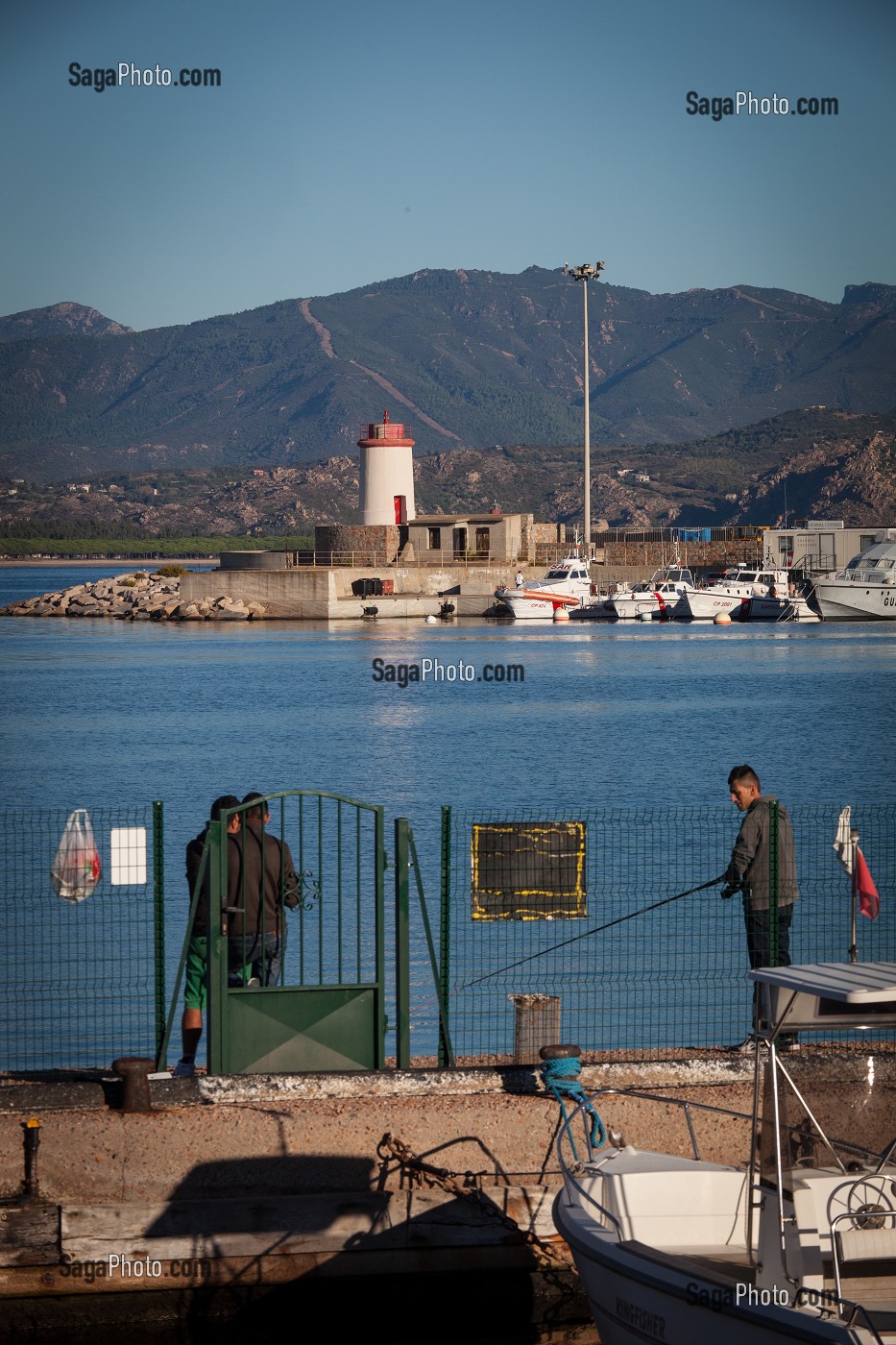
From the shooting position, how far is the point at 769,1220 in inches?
261

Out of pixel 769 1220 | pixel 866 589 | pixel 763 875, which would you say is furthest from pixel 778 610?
pixel 769 1220

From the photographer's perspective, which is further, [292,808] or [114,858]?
[292,808]

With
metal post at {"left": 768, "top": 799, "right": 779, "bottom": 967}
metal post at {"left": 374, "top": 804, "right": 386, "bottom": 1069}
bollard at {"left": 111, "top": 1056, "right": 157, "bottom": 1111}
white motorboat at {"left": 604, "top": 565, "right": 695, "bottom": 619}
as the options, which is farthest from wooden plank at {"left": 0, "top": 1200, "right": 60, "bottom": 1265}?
white motorboat at {"left": 604, "top": 565, "right": 695, "bottom": 619}

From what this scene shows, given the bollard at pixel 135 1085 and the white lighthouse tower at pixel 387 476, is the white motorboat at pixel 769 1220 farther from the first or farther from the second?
the white lighthouse tower at pixel 387 476

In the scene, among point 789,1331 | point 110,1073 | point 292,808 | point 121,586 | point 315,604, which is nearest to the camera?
point 789,1331

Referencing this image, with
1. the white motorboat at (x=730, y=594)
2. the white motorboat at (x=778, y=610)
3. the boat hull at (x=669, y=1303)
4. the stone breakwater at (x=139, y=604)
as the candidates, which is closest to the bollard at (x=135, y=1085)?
the boat hull at (x=669, y=1303)

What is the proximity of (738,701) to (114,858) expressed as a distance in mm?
44378

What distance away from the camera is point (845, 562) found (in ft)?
310

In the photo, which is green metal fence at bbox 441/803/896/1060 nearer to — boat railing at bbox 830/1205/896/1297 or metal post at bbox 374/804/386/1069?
metal post at bbox 374/804/386/1069

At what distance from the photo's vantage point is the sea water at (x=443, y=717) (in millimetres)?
32719

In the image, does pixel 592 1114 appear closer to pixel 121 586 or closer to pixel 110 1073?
pixel 110 1073

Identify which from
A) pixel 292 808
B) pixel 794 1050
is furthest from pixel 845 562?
pixel 794 1050

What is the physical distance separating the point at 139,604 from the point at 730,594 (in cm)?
3475

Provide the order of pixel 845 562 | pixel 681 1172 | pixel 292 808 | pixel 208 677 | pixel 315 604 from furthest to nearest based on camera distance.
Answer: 1. pixel 845 562
2. pixel 315 604
3. pixel 208 677
4. pixel 292 808
5. pixel 681 1172
